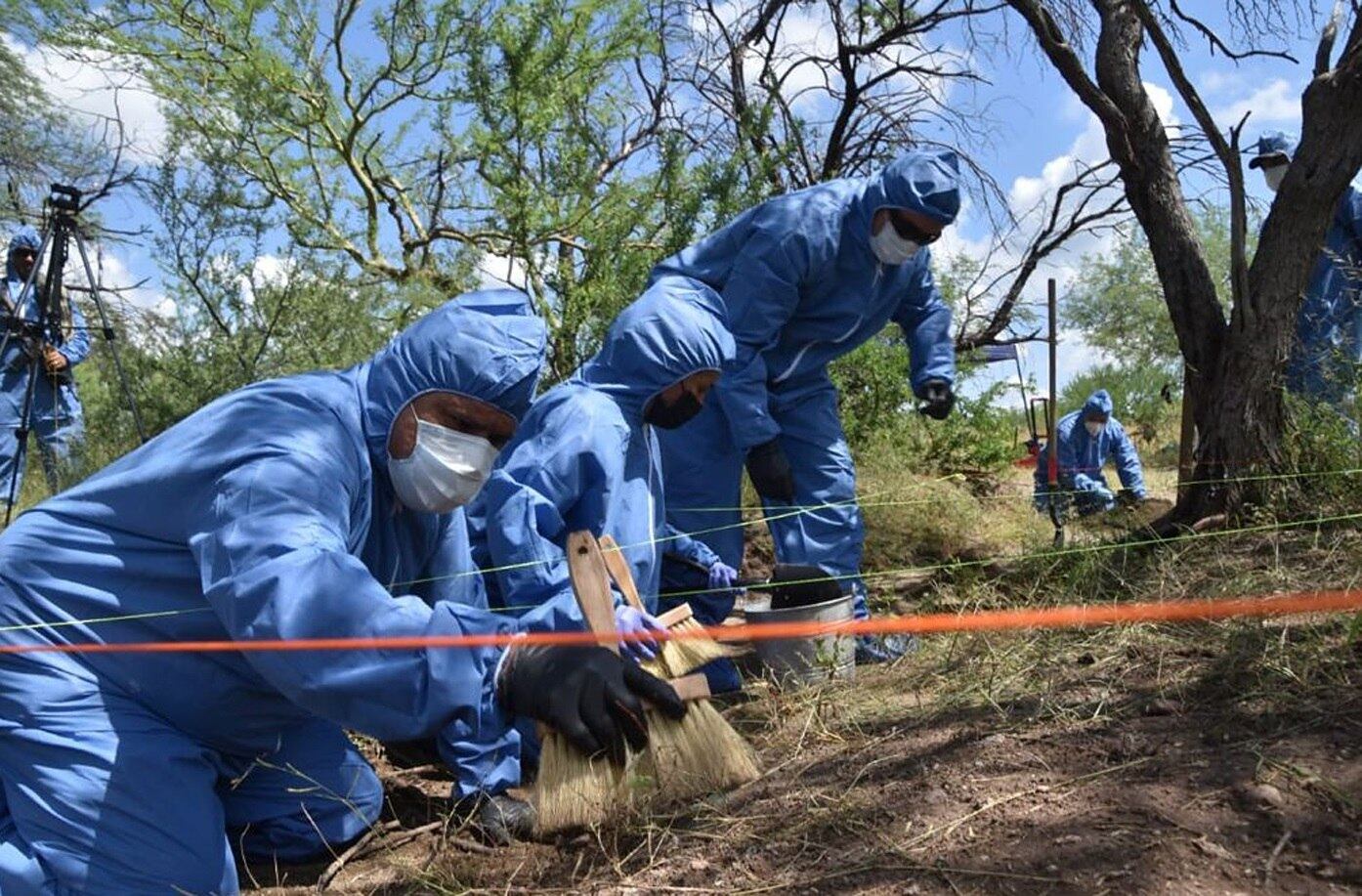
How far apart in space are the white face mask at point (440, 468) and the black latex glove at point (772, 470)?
6.78ft

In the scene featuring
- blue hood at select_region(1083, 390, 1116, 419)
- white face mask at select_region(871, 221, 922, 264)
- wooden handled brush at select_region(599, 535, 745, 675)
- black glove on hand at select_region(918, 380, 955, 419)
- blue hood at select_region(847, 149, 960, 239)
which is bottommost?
wooden handled brush at select_region(599, 535, 745, 675)

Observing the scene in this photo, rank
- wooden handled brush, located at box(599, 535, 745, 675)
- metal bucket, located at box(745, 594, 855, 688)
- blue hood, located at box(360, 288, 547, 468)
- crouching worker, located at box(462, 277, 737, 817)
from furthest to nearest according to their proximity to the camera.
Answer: metal bucket, located at box(745, 594, 855, 688), crouching worker, located at box(462, 277, 737, 817), wooden handled brush, located at box(599, 535, 745, 675), blue hood, located at box(360, 288, 547, 468)

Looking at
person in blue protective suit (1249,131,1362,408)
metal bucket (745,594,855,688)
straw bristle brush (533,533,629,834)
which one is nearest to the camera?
straw bristle brush (533,533,629,834)

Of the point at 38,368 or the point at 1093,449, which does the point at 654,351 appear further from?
the point at 1093,449

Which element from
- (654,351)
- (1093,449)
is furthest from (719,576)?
(1093,449)

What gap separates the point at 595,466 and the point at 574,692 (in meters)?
1.26

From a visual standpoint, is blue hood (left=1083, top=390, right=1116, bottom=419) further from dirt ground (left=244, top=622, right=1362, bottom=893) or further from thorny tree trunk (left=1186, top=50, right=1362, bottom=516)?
dirt ground (left=244, top=622, right=1362, bottom=893)

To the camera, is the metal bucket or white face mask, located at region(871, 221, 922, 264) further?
white face mask, located at region(871, 221, 922, 264)

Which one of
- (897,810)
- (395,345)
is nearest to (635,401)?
(395,345)

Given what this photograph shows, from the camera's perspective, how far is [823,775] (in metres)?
Result: 2.22

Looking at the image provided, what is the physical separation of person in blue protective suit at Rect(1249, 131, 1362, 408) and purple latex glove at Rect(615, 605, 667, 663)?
8.17 ft

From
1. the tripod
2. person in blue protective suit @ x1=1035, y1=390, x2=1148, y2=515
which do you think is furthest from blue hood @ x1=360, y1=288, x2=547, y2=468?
person in blue protective suit @ x1=1035, y1=390, x2=1148, y2=515

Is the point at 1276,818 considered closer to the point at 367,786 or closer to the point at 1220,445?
the point at 367,786

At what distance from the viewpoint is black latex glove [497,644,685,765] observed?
1867mm
